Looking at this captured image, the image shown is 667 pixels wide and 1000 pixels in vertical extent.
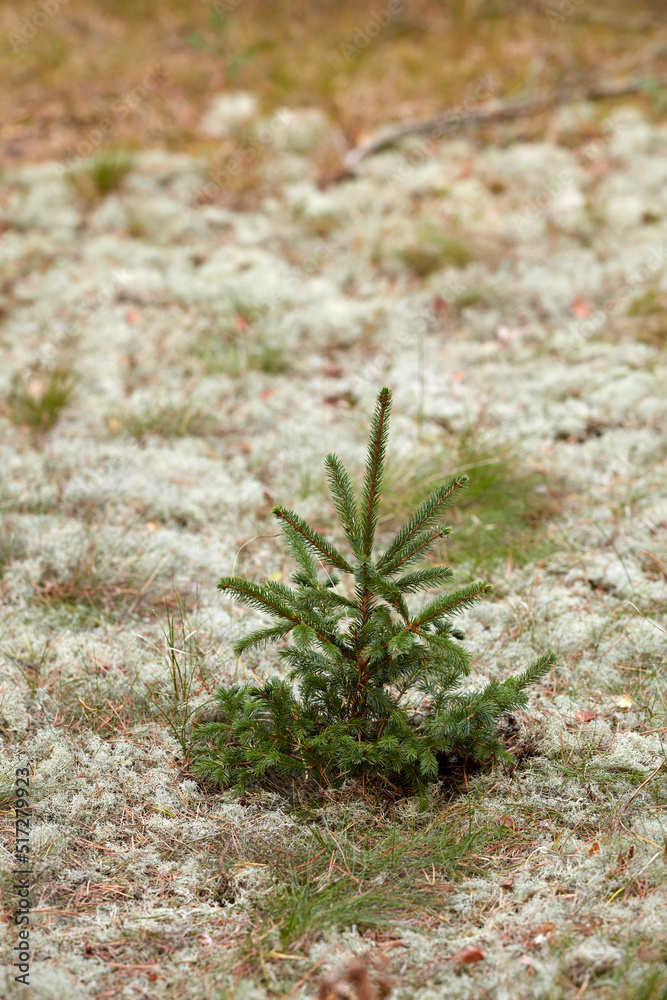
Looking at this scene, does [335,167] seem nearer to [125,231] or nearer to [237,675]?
[125,231]

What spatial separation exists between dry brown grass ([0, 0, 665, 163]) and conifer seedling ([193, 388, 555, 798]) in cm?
457

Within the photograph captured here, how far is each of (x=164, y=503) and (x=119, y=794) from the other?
1373 mm

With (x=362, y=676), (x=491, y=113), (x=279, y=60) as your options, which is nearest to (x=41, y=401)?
(x=362, y=676)

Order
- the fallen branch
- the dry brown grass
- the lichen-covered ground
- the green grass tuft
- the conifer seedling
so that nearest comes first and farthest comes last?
Result: 1. the lichen-covered ground
2. the conifer seedling
3. the green grass tuft
4. the fallen branch
5. the dry brown grass

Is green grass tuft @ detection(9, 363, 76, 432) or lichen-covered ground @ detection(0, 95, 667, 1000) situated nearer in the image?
lichen-covered ground @ detection(0, 95, 667, 1000)

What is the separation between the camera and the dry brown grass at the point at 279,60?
5961mm

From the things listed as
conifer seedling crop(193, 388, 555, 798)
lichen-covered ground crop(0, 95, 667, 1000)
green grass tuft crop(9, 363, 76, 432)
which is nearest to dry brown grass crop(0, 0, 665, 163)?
lichen-covered ground crop(0, 95, 667, 1000)

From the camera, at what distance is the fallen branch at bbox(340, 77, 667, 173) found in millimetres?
5648

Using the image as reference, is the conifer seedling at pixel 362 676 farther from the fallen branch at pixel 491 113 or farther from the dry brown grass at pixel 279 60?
the dry brown grass at pixel 279 60

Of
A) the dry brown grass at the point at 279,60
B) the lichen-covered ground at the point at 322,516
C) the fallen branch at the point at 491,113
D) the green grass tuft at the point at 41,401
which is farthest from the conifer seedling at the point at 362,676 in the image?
the dry brown grass at the point at 279,60

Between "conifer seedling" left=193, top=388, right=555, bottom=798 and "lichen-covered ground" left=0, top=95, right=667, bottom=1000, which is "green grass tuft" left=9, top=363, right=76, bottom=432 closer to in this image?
"lichen-covered ground" left=0, top=95, right=667, bottom=1000

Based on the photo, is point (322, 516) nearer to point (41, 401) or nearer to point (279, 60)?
point (41, 401)

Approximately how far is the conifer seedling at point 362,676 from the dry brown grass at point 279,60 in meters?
4.57

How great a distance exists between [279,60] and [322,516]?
189 inches
